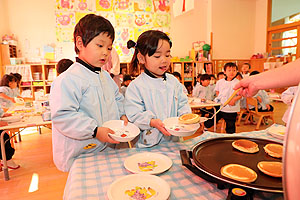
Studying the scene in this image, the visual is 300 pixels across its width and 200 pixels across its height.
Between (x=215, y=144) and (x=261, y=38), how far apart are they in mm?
7989

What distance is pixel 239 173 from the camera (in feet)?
2.51

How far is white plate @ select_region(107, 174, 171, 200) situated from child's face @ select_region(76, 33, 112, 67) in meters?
0.73

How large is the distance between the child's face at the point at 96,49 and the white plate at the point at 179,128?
55 cm

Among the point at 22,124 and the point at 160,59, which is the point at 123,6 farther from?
the point at 160,59

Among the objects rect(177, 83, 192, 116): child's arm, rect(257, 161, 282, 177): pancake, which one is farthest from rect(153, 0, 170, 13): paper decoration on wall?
rect(257, 161, 282, 177): pancake

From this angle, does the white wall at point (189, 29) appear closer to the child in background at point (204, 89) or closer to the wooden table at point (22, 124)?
the child in background at point (204, 89)

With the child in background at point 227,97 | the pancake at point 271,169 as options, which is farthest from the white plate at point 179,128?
the child in background at point 227,97

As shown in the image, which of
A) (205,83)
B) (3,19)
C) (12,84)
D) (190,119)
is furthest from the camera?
(3,19)

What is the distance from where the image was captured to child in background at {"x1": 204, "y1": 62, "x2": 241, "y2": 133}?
12.5 ft

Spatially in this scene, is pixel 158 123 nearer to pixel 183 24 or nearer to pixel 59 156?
pixel 59 156

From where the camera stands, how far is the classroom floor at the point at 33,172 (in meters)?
2.39

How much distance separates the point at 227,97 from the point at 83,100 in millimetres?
3423

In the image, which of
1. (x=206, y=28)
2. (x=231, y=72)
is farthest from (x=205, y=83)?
(x=206, y=28)

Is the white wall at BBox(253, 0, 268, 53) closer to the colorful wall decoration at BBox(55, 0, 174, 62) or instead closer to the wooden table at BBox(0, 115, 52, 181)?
the colorful wall decoration at BBox(55, 0, 174, 62)
